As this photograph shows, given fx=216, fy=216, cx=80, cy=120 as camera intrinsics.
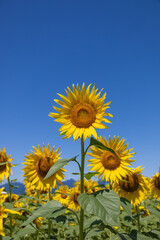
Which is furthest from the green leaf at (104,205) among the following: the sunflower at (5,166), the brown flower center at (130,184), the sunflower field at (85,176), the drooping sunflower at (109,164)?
the sunflower at (5,166)

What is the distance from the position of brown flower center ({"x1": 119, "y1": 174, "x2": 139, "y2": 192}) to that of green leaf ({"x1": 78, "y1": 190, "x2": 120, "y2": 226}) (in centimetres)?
236

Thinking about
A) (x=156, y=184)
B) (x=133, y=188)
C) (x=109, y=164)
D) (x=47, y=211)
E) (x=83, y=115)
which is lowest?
(x=47, y=211)

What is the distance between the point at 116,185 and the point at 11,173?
2381 millimetres

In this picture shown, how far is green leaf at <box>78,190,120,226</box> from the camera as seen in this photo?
2070 millimetres

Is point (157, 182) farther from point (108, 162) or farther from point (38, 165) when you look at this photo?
point (38, 165)

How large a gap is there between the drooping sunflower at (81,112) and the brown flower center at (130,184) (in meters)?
2.13

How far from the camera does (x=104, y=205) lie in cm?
222

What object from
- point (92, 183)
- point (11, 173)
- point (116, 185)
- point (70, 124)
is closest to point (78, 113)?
point (70, 124)

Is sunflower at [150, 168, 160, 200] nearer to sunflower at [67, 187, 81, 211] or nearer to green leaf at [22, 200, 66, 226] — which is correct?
sunflower at [67, 187, 81, 211]

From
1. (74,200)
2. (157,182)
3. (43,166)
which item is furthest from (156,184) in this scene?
(43,166)

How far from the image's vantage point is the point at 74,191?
677 cm

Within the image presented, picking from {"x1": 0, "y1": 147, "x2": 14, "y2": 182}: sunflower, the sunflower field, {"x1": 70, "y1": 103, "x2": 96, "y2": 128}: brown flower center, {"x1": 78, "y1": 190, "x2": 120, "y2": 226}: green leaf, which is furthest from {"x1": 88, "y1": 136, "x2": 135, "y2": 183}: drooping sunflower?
{"x1": 0, "y1": 147, "x2": 14, "y2": 182}: sunflower

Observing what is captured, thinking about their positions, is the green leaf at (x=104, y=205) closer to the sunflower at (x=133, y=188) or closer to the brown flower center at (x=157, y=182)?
the sunflower at (x=133, y=188)

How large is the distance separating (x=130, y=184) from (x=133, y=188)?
6.7 inches
